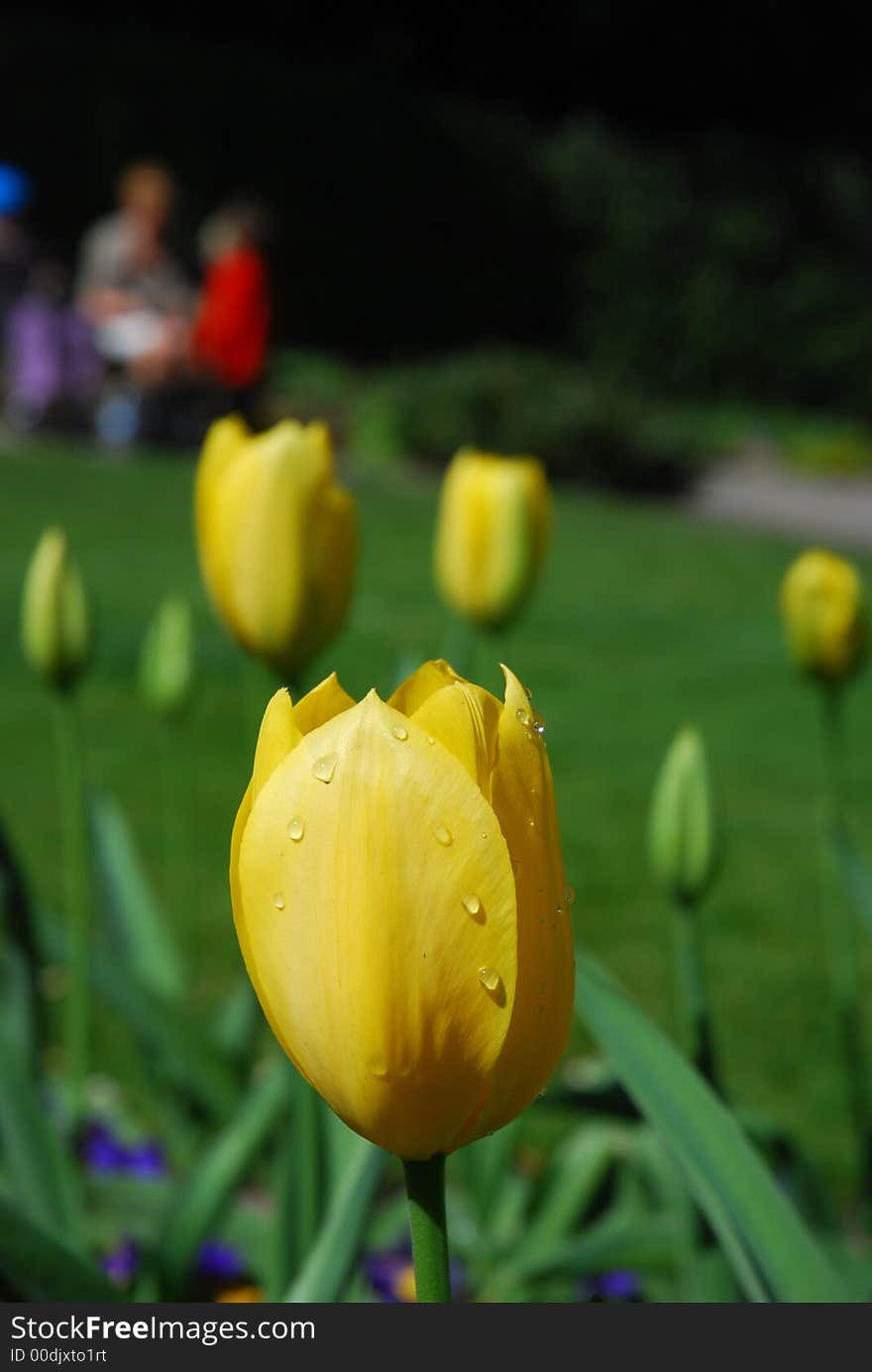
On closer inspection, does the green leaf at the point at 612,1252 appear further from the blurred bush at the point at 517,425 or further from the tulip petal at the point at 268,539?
the blurred bush at the point at 517,425

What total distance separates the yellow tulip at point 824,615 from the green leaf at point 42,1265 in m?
0.90

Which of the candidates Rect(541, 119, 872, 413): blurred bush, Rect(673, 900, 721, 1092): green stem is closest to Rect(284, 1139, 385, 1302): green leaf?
Rect(673, 900, 721, 1092): green stem

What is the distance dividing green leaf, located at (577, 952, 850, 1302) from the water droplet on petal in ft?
1.20

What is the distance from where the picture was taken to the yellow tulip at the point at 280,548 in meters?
Answer: 1.28

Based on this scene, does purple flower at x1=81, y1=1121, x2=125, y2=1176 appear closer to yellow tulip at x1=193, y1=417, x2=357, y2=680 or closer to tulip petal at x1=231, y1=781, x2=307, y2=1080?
yellow tulip at x1=193, y1=417, x2=357, y2=680

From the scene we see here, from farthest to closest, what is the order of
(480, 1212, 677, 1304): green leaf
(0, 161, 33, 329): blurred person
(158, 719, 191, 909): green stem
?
(0, 161, 33, 329): blurred person, (158, 719, 191, 909): green stem, (480, 1212, 677, 1304): green leaf

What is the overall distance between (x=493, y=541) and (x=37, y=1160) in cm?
69

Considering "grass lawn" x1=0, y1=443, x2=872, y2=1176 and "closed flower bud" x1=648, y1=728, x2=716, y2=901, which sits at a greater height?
"closed flower bud" x1=648, y1=728, x2=716, y2=901

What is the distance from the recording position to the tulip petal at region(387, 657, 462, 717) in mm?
734

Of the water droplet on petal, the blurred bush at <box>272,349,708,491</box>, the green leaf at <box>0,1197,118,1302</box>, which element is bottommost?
the blurred bush at <box>272,349,708,491</box>

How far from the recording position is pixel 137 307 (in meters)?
10.1

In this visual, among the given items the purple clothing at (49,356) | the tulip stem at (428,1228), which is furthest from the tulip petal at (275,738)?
the purple clothing at (49,356)

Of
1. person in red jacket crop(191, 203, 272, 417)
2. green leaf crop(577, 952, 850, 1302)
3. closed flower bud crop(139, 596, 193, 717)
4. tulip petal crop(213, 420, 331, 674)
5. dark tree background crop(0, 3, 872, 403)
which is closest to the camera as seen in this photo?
green leaf crop(577, 952, 850, 1302)

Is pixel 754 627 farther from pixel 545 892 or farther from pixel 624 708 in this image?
pixel 545 892
